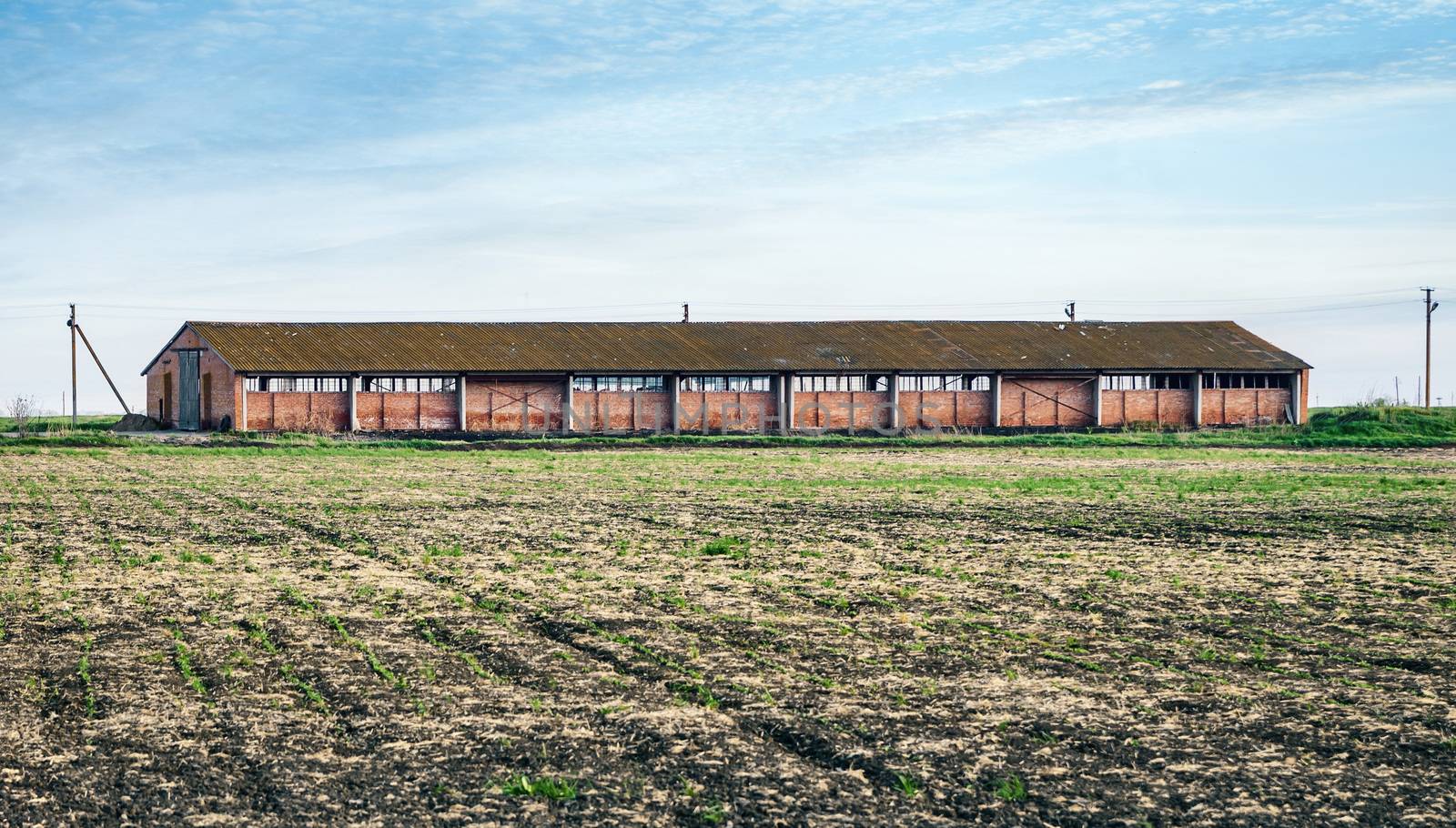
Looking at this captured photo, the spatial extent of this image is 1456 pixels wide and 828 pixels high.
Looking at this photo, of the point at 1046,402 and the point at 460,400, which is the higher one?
the point at 460,400

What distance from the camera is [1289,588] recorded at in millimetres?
11422

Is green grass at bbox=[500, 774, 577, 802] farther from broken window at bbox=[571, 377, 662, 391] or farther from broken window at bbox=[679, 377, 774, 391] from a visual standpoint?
broken window at bbox=[679, 377, 774, 391]

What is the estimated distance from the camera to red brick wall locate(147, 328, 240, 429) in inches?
1809

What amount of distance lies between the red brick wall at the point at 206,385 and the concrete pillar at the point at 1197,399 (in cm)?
3576

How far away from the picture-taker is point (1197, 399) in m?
52.9

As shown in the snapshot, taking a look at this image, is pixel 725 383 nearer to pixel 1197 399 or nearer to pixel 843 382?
pixel 843 382

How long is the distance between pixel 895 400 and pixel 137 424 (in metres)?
28.8

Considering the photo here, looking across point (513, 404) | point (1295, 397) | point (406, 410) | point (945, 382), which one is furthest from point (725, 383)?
point (1295, 397)

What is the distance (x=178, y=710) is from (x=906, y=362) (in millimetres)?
45262

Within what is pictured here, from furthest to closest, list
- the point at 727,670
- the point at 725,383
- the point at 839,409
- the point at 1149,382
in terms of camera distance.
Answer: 1. the point at 1149,382
2. the point at 839,409
3. the point at 725,383
4. the point at 727,670

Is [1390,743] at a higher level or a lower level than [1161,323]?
lower

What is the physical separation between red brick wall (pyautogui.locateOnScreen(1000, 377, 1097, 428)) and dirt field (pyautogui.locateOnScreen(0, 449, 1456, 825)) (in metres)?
34.5

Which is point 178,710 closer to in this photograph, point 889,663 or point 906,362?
point 889,663

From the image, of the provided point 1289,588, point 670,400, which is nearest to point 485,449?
point 670,400
